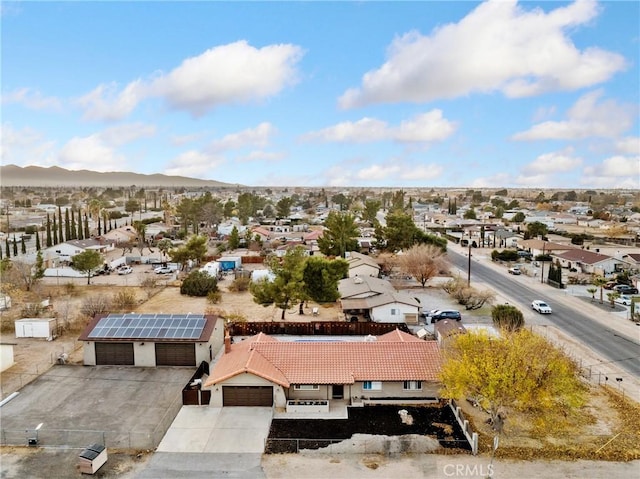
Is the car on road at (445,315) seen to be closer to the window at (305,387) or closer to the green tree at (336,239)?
the window at (305,387)

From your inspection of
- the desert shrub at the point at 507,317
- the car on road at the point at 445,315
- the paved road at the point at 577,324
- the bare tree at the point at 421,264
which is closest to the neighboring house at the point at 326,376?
the desert shrub at the point at 507,317

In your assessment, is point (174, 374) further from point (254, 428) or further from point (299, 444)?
point (299, 444)

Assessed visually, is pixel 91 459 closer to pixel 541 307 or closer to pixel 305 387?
pixel 305 387

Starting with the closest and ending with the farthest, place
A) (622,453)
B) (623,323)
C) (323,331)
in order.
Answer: (622,453) < (323,331) < (623,323)

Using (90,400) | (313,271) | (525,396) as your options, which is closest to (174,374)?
(90,400)

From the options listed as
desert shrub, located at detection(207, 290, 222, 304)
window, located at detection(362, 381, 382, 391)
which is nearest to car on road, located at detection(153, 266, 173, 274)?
desert shrub, located at detection(207, 290, 222, 304)
